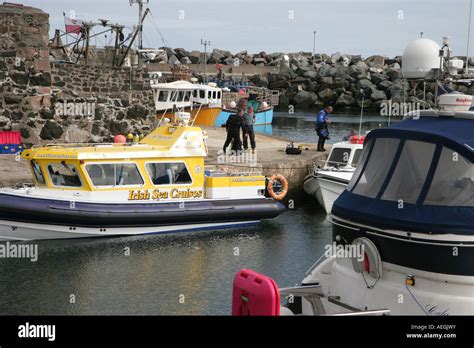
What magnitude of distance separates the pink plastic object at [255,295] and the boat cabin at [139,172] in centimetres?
943

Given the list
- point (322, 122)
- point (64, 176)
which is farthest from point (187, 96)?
point (64, 176)

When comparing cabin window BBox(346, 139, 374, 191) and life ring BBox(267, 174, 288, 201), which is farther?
life ring BBox(267, 174, 288, 201)

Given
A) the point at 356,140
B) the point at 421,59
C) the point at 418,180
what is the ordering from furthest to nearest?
the point at 356,140 < the point at 421,59 < the point at 418,180

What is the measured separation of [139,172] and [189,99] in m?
21.4

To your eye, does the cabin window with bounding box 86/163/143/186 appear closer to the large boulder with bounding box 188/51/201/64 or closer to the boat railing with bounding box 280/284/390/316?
the boat railing with bounding box 280/284/390/316

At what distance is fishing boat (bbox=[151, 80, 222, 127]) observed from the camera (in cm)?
3675

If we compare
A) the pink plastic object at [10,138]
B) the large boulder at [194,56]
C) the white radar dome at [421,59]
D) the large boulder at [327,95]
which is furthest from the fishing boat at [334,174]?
the large boulder at [194,56]

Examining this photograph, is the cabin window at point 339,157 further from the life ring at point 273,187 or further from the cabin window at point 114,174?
the cabin window at point 114,174

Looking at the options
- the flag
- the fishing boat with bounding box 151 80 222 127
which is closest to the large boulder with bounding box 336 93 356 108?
the fishing boat with bounding box 151 80 222 127

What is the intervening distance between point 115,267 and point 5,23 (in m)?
9.80

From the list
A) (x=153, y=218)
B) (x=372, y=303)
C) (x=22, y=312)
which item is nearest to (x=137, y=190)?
(x=153, y=218)

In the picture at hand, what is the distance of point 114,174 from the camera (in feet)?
54.7

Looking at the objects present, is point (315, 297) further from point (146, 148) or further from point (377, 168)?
point (146, 148)

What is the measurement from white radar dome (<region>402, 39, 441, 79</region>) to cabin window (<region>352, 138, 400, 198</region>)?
2626 mm
